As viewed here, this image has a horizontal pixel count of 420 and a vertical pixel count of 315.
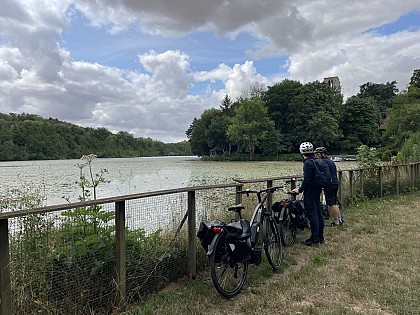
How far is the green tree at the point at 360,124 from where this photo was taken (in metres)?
64.2

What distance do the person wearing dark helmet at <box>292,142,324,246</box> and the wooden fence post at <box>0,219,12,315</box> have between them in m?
4.15

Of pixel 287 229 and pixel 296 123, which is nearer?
pixel 287 229

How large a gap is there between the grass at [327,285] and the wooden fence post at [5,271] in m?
1.08

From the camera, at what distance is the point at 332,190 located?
6293 millimetres

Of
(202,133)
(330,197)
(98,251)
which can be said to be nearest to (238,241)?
(98,251)

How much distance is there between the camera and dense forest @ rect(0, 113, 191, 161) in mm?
57219

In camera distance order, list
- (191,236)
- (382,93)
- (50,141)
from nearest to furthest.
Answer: (191,236) < (50,141) < (382,93)

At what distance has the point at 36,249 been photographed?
2.95m

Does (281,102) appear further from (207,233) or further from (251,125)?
(207,233)

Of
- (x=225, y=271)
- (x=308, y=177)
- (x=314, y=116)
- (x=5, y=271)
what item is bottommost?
(x=225, y=271)

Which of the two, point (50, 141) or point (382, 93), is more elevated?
point (382, 93)

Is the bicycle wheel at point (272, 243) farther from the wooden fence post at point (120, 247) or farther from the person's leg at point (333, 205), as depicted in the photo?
the person's leg at point (333, 205)

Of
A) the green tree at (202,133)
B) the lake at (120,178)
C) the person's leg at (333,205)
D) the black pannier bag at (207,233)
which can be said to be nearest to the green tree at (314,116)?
the green tree at (202,133)

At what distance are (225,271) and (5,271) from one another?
2.05 meters
